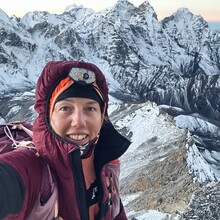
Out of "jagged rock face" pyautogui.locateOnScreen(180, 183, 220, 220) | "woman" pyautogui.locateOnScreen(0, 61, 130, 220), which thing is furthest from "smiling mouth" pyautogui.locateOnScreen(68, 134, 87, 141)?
"jagged rock face" pyautogui.locateOnScreen(180, 183, 220, 220)

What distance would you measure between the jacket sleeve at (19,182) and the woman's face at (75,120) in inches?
15.9

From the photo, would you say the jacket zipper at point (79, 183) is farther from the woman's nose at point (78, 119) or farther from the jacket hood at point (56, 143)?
the woman's nose at point (78, 119)

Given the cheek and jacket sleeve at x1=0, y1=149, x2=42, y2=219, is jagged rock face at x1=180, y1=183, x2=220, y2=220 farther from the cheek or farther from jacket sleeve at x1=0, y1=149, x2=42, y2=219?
jacket sleeve at x1=0, y1=149, x2=42, y2=219

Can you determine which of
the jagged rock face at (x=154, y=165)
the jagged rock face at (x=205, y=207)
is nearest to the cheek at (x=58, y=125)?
the jagged rock face at (x=205, y=207)

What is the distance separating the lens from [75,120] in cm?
373

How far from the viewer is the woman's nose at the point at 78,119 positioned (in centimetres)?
372

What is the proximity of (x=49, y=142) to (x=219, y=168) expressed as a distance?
363 ft

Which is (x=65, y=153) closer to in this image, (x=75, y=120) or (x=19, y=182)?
(x=75, y=120)

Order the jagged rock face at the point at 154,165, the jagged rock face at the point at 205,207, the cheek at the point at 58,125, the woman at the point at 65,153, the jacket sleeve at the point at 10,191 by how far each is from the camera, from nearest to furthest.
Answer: the jacket sleeve at the point at 10,191, the woman at the point at 65,153, the cheek at the point at 58,125, the jagged rock face at the point at 205,207, the jagged rock face at the point at 154,165

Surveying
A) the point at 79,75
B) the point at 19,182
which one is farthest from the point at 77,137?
the point at 19,182

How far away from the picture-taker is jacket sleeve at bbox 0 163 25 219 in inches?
118

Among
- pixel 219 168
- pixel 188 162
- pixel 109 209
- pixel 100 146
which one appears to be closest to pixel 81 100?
pixel 100 146

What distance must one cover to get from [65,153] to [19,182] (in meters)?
0.57

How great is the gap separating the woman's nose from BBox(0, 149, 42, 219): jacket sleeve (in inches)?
19.0
